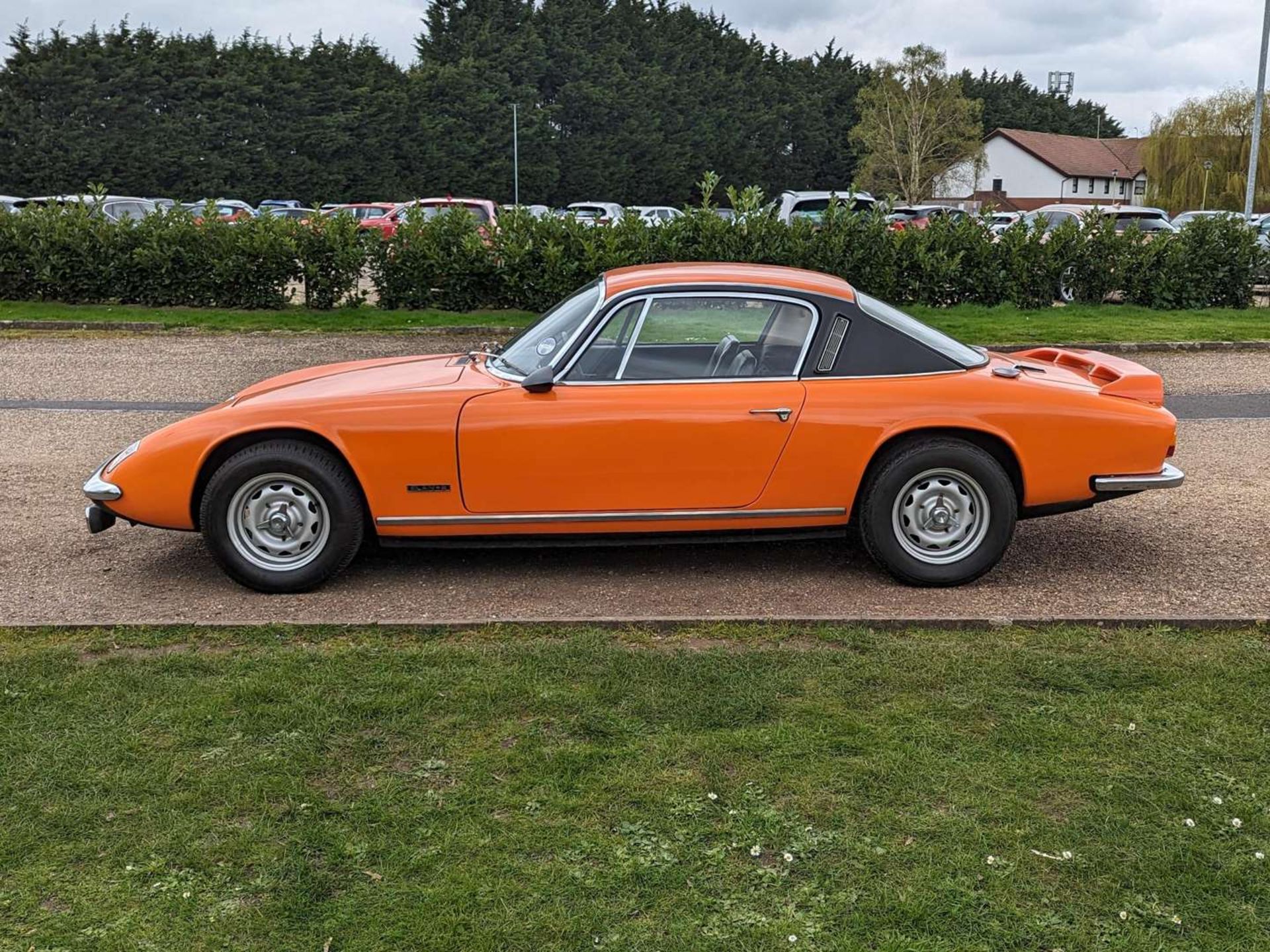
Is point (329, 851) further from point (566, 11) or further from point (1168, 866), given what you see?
point (566, 11)

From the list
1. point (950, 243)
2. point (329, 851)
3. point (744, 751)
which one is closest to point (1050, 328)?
point (950, 243)

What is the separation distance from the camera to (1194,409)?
10711mm

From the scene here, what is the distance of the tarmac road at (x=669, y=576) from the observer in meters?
5.32

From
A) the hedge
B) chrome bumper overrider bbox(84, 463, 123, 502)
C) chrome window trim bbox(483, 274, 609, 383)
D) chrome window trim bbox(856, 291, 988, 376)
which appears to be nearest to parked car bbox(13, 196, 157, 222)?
the hedge

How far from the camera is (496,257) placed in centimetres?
1634

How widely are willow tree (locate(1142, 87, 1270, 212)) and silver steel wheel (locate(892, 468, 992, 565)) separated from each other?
58.6 meters

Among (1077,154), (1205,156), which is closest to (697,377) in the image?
(1205,156)

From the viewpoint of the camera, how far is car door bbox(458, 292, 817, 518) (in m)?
5.41

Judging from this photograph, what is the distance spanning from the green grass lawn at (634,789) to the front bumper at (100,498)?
715 millimetres

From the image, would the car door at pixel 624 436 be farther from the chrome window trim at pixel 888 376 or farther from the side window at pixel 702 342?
the chrome window trim at pixel 888 376

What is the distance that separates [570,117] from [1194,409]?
68.3 meters

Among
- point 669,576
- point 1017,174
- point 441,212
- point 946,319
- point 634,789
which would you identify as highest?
point 1017,174

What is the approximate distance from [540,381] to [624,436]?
456 millimetres

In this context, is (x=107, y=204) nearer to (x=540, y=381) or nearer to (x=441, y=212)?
(x=441, y=212)
